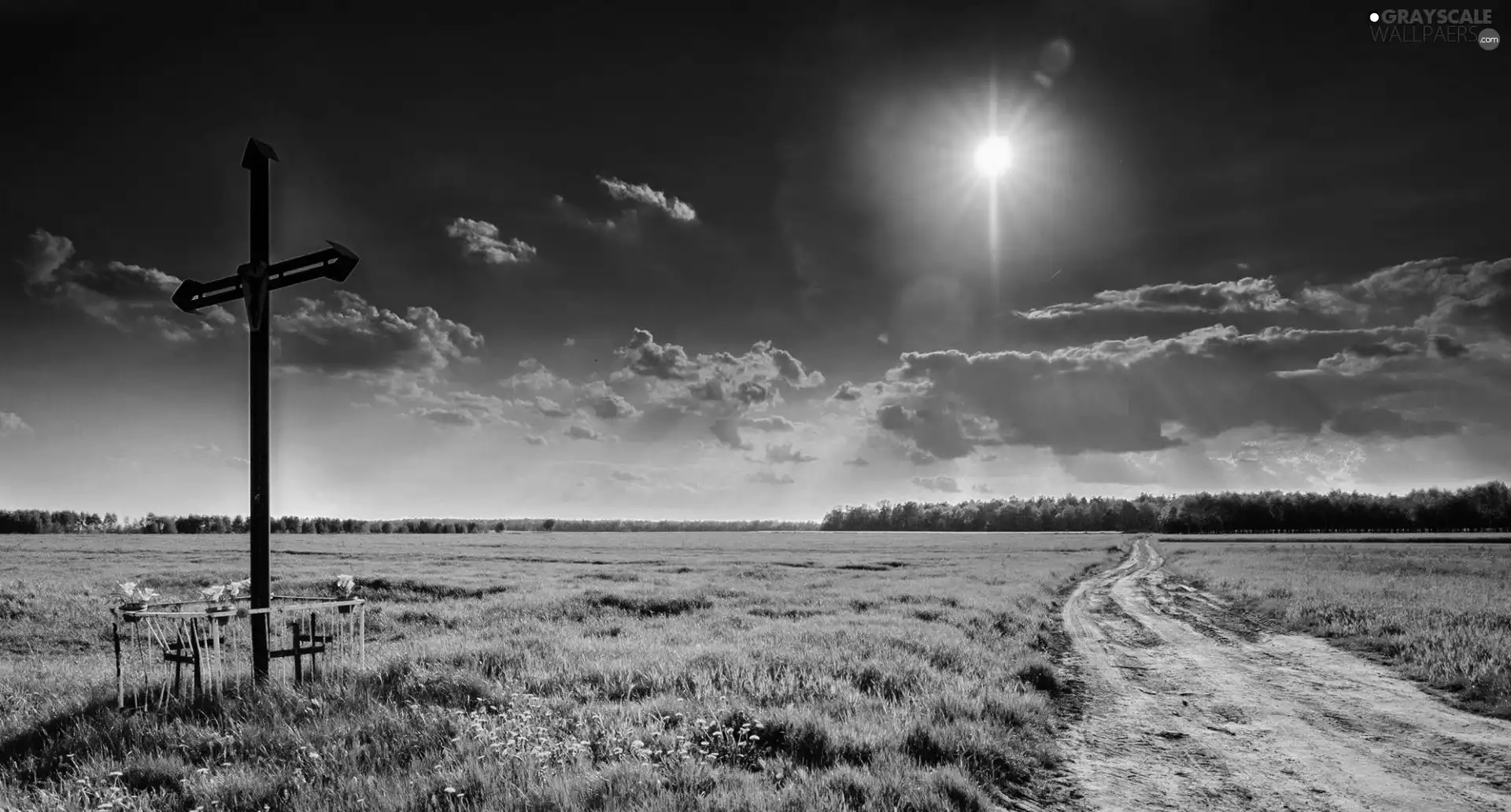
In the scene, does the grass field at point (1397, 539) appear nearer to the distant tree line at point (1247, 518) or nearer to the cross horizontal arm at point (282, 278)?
the distant tree line at point (1247, 518)

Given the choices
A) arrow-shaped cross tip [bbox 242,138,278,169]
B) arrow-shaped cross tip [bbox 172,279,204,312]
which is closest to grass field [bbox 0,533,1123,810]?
arrow-shaped cross tip [bbox 172,279,204,312]

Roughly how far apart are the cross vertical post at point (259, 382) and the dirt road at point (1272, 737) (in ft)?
32.9

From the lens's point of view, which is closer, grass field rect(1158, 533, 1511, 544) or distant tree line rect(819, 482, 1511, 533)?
grass field rect(1158, 533, 1511, 544)

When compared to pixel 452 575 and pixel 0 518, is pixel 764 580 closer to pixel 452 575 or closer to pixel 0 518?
pixel 452 575

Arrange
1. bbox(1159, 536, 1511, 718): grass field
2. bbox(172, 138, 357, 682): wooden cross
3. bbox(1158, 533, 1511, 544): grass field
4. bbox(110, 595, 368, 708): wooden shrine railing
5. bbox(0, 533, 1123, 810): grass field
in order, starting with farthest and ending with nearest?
1. bbox(1158, 533, 1511, 544): grass field
2. bbox(1159, 536, 1511, 718): grass field
3. bbox(172, 138, 357, 682): wooden cross
4. bbox(110, 595, 368, 708): wooden shrine railing
5. bbox(0, 533, 1123, 810): grass field

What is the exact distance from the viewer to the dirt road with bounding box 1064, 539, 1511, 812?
261 inches

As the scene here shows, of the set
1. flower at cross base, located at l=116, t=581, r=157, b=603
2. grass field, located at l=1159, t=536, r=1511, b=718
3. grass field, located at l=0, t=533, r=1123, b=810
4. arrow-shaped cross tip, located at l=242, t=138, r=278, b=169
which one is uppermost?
arrow-shaped cross tip, located at l=242, t=138, r=278, b=169

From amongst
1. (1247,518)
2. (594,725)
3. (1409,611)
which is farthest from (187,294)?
(1247,518)

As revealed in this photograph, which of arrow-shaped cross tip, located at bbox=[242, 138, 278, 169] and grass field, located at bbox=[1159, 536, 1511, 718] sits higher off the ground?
arrow-shaped cross tip, located at bbox=[242, 138, 278, 169]

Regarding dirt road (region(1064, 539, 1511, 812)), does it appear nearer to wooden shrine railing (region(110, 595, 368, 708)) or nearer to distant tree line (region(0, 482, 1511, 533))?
wooden shrine railing (region(110, 595, 368, 708))

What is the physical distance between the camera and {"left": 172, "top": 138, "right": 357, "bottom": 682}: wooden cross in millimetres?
9406

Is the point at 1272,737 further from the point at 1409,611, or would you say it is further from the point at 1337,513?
the point at 1337,513

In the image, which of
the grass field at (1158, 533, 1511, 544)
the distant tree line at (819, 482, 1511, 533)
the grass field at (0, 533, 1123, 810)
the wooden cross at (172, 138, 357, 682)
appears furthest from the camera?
the distant tree line at (819, 482, 1511, 533)

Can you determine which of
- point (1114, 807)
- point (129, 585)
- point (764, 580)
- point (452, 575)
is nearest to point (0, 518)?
point (452, 575)
